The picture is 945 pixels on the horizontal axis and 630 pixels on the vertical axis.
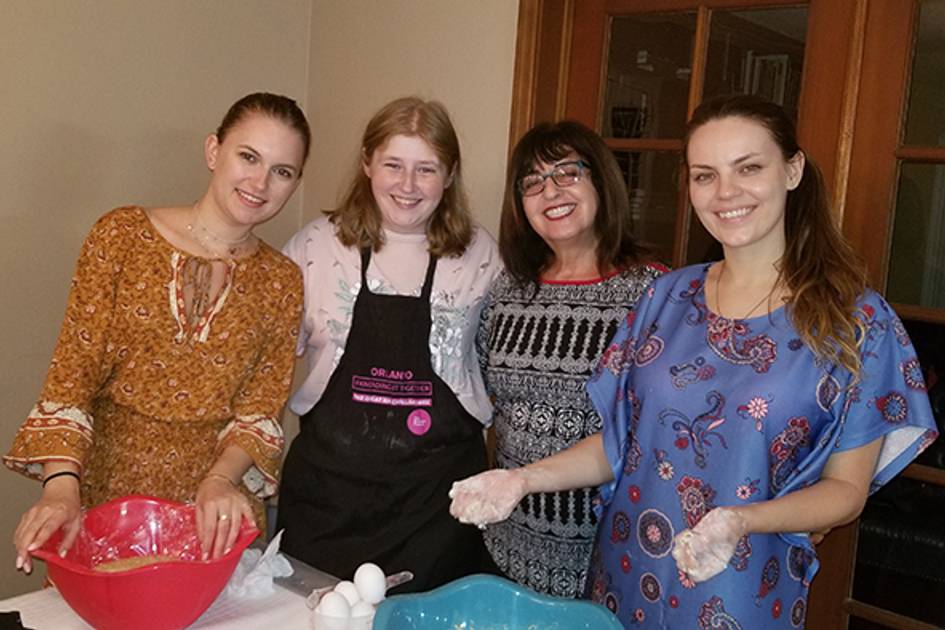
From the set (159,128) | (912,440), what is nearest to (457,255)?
(912,440)

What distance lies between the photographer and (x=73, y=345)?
5.03 ft

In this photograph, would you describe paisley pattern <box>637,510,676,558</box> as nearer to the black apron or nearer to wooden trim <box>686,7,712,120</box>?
the black apron

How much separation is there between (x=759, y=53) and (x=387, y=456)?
117 cm

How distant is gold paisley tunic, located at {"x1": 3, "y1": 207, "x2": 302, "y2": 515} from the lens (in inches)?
62.1

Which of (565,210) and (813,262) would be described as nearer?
(813,262)

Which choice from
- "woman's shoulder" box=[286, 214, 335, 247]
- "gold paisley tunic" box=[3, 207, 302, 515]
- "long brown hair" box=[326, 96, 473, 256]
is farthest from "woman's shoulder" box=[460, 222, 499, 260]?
"gold paisley tunic" box=[3, 207, 302, 515]

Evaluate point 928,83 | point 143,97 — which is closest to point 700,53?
point 928,83

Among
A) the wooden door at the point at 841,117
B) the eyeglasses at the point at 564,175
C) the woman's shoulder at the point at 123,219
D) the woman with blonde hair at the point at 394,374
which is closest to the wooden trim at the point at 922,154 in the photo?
the wooden door at the point at 841,117

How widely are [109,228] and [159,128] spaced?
1089mm

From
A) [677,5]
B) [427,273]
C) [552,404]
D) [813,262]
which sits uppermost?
[677,5]

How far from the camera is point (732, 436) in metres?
1.35

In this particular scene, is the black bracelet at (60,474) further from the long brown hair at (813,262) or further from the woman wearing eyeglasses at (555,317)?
the long brown hair at (813,262)

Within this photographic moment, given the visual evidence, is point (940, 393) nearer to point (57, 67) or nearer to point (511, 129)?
point (511, 129)

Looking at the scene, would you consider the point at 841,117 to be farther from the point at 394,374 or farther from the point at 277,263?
the point at 277,263
